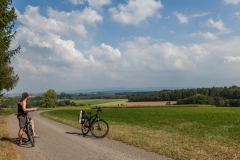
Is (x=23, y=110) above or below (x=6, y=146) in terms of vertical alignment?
above

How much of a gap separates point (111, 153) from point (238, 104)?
65.9 metres

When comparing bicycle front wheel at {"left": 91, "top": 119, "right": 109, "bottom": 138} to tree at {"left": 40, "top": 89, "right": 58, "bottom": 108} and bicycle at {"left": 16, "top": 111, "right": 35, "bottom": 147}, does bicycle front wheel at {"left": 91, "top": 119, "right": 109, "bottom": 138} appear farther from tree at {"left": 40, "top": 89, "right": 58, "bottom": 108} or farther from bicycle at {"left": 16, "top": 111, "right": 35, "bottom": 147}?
tree at {"left": 40, "top": 89, "right": 58, "bottom": 108}

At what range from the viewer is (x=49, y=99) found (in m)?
82.9

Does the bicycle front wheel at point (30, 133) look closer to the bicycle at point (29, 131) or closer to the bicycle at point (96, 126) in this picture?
the bicycle at point (29, 131)

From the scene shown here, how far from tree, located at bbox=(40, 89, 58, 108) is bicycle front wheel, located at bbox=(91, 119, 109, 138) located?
249 feet

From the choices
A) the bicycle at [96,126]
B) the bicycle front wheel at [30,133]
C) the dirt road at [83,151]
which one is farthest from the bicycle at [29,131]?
the bicycle at [96,126]

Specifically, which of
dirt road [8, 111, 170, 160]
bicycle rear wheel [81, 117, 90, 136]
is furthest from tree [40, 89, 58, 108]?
dirt road [8, 111, 170, 160]

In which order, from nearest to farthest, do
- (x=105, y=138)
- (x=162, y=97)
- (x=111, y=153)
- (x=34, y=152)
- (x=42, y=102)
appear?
1. (x=111, y=153)
2. (x=34, y=152)
3. (x=105, y=138)
4. (x=42, y=102)
5. (x=162, y=97)

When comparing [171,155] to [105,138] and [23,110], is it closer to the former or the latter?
[105,138]

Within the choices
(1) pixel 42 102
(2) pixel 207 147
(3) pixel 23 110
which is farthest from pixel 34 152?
(1) pixel 42 102

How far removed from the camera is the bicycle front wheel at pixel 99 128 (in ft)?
35.3

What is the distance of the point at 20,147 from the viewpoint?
9055 mm

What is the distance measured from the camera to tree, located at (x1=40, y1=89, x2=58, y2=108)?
82.7 metres

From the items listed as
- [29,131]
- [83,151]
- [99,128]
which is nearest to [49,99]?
[99,128]
